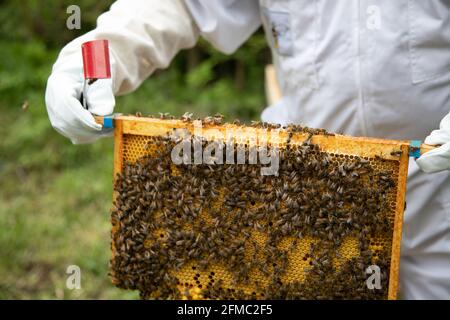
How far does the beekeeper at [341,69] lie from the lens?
3.37 m

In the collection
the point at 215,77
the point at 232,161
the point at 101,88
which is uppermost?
the point at 215,77

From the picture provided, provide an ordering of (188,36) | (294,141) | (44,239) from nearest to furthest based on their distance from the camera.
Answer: (294,141)
(188,36)
(44,239)

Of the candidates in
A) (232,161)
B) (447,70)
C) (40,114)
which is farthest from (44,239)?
(447,70)

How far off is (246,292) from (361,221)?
29.7 inches

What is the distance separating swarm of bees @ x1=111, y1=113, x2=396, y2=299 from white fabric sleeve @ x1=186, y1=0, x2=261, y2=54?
1.11 metres

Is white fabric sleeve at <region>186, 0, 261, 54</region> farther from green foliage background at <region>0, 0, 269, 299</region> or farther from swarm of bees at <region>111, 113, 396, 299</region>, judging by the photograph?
green foliage background at <region>0, 0, 269, 299</region>

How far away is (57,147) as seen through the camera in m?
8.27

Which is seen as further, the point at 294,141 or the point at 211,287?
the point at 211,287

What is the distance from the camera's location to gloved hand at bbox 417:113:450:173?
291 centimetres

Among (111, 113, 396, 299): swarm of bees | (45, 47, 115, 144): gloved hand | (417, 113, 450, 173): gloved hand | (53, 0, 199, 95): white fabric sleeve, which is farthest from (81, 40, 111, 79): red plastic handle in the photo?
(417, 113, 450, 173): gloved hand

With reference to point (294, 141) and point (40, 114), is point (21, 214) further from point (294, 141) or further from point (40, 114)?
point (294, 141)

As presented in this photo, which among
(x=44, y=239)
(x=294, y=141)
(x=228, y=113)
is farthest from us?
(x=228, y=113)

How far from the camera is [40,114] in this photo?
8828 millimetres

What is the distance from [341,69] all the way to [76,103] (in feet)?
5.03
